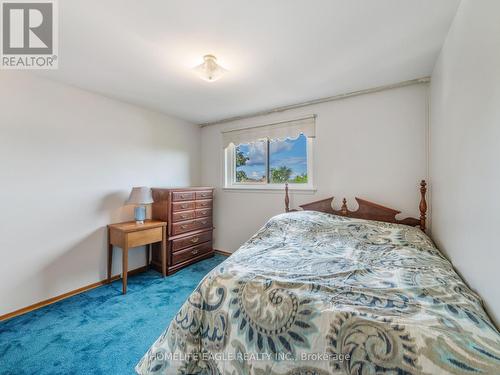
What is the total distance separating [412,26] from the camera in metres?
1.50

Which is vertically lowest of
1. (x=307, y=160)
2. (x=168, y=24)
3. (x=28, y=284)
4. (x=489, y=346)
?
(x=28, y=284)

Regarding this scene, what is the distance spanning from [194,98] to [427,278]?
9.14ft

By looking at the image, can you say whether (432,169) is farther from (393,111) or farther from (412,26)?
(412,26)

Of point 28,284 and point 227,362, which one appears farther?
point 28,284

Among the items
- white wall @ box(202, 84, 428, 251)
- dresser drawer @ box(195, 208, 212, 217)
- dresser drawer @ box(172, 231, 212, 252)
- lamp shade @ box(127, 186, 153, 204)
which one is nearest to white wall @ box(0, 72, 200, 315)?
lamp shade @ box(127, 186, 153, 204)

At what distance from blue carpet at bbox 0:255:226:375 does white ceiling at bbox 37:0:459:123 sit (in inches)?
89.4

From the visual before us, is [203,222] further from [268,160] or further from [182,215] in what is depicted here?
[268,160]

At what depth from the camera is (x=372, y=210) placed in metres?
2.43

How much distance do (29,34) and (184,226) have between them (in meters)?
2.37

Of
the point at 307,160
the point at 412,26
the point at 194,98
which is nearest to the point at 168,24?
the point at 194,98

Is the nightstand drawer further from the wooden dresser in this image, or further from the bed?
the bed

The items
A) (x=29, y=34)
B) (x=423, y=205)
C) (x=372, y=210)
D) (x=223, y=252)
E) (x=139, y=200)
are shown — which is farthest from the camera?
(x=223, y=252)

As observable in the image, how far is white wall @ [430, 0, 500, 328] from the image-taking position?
901 millimetres

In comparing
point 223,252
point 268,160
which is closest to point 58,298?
point 223,252
